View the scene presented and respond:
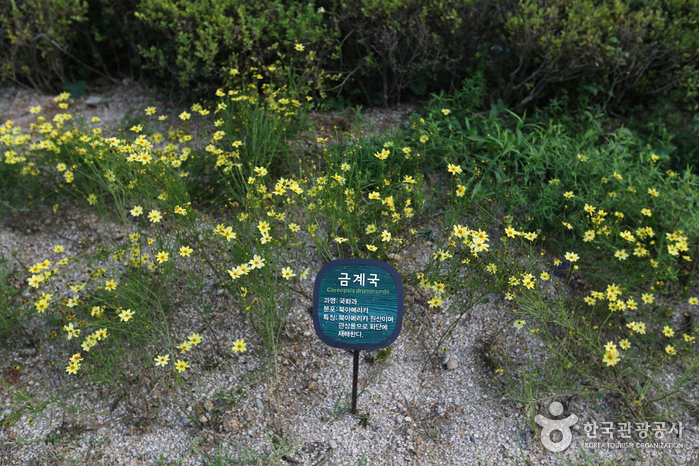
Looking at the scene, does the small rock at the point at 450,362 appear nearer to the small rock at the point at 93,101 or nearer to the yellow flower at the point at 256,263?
the yellow flower at the point at 256,263

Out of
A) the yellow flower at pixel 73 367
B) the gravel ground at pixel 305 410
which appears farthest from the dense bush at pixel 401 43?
the yellow flower at pixel 73 367

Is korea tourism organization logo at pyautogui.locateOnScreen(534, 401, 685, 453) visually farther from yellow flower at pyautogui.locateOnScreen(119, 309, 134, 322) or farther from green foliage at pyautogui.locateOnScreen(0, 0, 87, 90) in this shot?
green foliage at pyautogui.locateOnScreen(0, 0, 87, 90)

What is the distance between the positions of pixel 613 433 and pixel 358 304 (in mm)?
1557

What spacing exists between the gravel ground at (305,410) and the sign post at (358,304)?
55cm

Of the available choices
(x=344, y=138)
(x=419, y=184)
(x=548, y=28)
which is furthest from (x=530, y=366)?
(x=548, y=28)

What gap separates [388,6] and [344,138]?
3.27 feet

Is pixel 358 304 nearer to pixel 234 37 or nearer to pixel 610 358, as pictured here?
pixel 610 358

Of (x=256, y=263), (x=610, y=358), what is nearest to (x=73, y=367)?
(x=256, y=263)

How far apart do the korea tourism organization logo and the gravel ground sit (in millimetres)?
29

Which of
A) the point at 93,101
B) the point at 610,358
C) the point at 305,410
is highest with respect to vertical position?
the point at 93,101

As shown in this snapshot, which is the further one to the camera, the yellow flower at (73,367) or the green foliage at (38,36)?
the green foliage at (38,36)

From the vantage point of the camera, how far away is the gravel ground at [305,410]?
8.56ft

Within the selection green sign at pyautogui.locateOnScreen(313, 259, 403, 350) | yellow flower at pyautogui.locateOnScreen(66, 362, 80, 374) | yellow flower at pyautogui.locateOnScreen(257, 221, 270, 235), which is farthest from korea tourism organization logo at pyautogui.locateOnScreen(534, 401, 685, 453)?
yellow flower at pyautogui.locateOnScreen(66, 362, 80, 374)

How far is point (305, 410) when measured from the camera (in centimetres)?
277
